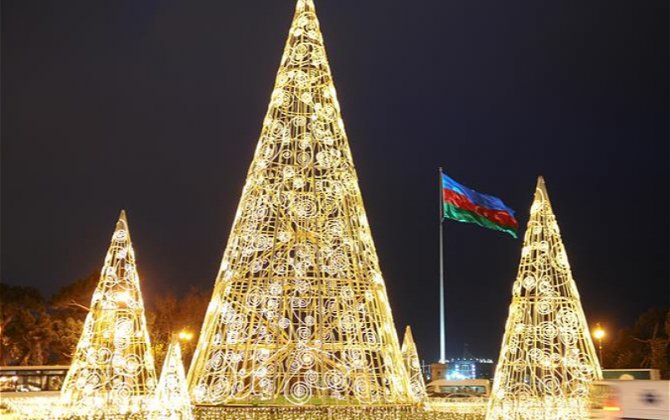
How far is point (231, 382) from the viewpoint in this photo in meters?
17.8

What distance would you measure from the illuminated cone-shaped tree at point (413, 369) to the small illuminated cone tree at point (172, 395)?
5668mm

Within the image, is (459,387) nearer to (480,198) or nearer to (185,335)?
(480,198)

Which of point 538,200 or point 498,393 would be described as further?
point 538,200

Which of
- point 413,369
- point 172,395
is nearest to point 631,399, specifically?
point 413,369

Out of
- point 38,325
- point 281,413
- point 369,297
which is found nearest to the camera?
point 281,413

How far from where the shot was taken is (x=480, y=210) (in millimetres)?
27938

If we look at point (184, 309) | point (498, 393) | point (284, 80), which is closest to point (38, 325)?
point (184, 309)

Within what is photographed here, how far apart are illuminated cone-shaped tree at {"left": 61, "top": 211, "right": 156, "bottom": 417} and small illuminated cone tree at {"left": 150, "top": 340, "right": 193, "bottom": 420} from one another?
1.86 m

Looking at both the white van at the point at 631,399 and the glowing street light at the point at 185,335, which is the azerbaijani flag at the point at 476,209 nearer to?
the white van at the point at 631,399

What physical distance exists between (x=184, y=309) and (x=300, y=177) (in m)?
25.0

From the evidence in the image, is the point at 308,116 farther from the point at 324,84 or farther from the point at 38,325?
the point at 38,325

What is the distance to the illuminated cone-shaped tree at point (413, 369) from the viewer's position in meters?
20.9

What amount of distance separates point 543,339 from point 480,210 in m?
8.87

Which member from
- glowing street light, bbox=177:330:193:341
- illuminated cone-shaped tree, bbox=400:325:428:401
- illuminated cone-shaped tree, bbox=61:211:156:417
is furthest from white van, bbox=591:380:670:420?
glowing street light, bbox=177:330:193:341
